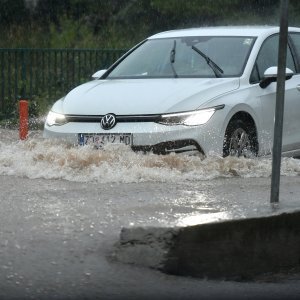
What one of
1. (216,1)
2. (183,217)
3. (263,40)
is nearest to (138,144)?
(263,40)

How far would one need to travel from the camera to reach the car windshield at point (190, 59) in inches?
452

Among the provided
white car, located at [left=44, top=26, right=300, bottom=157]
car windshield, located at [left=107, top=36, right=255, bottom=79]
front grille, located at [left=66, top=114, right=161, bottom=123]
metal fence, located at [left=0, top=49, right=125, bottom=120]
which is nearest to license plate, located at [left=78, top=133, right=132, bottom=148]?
white car, located at [left=44, top=26, right=300, bottom=157]

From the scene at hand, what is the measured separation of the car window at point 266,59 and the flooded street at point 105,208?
100cm

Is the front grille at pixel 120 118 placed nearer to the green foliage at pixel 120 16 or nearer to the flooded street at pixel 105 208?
the flooded street at pixel 105 208

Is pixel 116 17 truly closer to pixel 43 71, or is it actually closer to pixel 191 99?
pixel 43 71

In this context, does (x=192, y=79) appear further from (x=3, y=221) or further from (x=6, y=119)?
(x=6, y=119)

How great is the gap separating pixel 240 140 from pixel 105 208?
3.03 metres

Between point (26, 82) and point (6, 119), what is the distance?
2.74 feet

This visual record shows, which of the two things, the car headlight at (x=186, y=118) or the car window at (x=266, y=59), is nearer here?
the car headlight at (x=186, y=118)

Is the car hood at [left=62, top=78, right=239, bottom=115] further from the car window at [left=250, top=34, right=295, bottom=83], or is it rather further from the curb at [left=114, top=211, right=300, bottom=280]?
the curb at [left=114, top=211, right=300, bottom=280]

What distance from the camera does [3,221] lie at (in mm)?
7652

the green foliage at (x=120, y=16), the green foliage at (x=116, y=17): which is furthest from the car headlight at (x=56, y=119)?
the green foliage at (x=120, y=16)

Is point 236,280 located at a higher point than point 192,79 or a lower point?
lower

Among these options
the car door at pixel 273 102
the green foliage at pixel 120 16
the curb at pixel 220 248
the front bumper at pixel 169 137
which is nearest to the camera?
the curb at pixel 220 248
